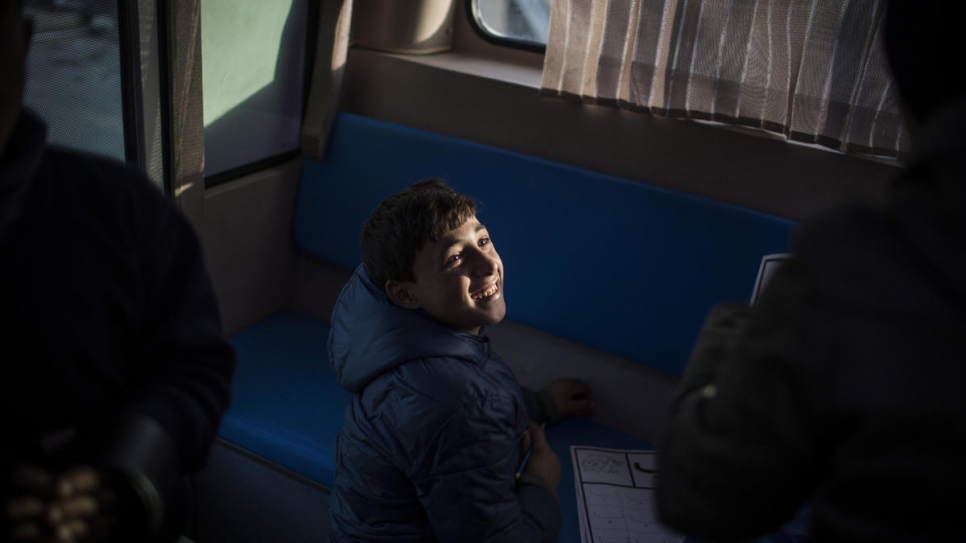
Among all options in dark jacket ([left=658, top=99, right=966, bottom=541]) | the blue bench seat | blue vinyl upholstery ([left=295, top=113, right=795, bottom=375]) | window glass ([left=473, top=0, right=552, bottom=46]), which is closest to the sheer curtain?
blue vinyl upholstery ([left=295, top=113, right=795, bottom=375])

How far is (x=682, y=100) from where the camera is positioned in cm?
203

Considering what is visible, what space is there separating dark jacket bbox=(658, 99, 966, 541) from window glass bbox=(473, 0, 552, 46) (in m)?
2.04

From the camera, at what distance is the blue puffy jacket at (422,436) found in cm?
138

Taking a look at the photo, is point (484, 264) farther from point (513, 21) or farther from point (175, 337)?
point (513, 21)

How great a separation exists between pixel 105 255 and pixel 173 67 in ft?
3.87

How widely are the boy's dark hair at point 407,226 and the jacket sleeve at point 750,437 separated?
2.77 feet

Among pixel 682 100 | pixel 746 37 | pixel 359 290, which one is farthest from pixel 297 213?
pixel 746 37

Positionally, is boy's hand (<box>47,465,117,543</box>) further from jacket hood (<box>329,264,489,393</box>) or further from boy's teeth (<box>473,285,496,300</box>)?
boy's teeth (<box>473,285,496,300</box>)

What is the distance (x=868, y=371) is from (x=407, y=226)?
1.06 metres

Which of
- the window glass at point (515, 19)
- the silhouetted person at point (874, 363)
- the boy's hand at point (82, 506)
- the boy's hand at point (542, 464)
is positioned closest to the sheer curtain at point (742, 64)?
the window glass at point (515, 19)

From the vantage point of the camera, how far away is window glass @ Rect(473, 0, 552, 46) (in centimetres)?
256

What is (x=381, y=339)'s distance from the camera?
1455mm

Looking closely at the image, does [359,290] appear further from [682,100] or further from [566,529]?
[682,100]

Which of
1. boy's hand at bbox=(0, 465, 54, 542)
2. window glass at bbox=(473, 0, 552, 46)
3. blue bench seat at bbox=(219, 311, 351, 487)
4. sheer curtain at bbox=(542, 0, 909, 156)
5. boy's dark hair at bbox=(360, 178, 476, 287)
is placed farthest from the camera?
window glass at bbox=(473, 0, 552, 46)
